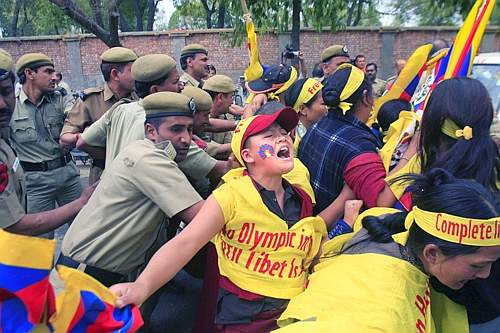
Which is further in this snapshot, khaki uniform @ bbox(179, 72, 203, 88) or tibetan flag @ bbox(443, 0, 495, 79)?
khaki uniform @ bbox(179, 72, 203, 88)

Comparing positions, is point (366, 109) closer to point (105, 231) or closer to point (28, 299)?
point (105, 231)

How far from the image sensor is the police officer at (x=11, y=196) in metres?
2.13

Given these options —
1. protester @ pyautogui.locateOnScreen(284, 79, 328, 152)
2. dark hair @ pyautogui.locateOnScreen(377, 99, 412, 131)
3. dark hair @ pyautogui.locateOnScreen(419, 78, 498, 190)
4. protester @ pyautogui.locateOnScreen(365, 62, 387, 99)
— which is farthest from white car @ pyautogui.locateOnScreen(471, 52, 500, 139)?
dark hair @ pyautogui.locateOnScreen(419, 78, 498, 190)

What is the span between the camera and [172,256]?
1664 mm

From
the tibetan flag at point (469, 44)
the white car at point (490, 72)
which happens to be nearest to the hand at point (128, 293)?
the tibetan flag at point (469, 44)

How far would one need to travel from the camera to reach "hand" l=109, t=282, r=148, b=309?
141 centimetres

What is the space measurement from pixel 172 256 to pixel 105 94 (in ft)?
8.54

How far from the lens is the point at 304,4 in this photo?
9578mm

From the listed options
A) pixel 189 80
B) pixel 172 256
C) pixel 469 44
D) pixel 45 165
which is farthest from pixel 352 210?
pixel 189 80

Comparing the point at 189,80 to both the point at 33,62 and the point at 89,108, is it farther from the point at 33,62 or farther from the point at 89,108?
the point at 33,62

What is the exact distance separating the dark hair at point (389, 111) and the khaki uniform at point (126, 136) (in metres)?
1.09

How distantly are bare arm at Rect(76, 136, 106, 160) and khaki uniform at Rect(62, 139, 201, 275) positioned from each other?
110 cm

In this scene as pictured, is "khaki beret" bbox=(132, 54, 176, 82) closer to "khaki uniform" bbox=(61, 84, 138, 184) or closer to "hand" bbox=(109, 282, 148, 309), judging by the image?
"khaki uniform" bbox=(61, 84, 138, 184)

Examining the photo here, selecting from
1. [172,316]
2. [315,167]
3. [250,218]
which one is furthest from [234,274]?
[172,316]
